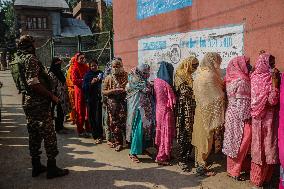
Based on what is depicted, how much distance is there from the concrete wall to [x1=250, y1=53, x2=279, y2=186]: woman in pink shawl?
65 centimetres

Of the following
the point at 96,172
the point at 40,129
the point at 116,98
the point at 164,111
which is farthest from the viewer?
the point at 116,98

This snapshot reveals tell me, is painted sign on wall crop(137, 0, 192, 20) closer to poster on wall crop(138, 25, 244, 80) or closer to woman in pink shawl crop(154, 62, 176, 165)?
poster on wall crop(138, 25, 244, 80)

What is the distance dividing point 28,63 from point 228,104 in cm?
265

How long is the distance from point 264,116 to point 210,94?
0.79 m

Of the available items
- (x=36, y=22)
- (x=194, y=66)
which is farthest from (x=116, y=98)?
(x=36, y=22)

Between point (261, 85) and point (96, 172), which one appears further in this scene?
point (96, 172)

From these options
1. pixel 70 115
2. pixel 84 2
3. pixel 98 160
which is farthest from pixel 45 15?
pixel 98 160

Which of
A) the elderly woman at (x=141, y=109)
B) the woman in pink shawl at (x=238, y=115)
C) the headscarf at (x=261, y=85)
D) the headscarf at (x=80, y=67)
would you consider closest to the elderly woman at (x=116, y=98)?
the elderly woman at (x=141, y=109)

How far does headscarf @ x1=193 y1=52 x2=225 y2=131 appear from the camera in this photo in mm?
4418

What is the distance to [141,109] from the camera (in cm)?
508

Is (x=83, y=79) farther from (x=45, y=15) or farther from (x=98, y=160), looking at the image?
(x=45, y=15)

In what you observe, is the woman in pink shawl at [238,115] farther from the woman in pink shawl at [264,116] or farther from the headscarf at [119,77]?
the headscarf at [119,77]

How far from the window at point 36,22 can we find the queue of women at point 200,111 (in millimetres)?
23996

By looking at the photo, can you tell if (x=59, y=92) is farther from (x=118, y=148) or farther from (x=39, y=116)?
(x=39, y=116)
